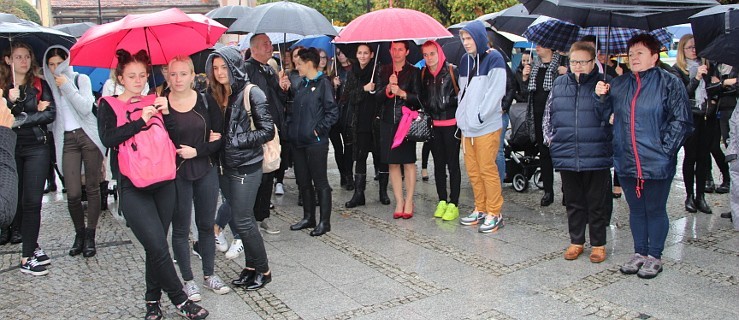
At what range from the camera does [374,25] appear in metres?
6.58

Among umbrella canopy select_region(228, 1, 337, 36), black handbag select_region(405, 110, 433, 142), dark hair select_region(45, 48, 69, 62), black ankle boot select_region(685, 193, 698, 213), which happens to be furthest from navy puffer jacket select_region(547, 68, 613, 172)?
dark hair select_region(45, 48, 69, 62)

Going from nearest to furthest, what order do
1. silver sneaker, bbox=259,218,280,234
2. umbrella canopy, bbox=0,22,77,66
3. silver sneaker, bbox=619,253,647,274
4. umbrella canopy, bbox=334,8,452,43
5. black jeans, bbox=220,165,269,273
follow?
black jeans, bbox=220,165,269,273 < silver sneaker, bbox=619,253,647,274 < umbrella canopy, bbox=0,22,77,66 < umbrella canopy, bbox=334,8,452,43 < silver sneaker, bbox=259,218,280,234

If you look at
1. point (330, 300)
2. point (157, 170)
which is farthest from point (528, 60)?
point (157, 170)

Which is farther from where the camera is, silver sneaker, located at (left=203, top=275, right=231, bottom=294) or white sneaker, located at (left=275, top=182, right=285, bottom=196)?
white sneaker, located at (left=275, top=182, right=285, bottom=196)

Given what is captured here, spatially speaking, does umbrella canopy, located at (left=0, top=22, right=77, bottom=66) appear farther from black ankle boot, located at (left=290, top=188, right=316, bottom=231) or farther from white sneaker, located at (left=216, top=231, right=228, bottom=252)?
black ankle boot, located at (left=290, top=188, right=316, bottom=231)

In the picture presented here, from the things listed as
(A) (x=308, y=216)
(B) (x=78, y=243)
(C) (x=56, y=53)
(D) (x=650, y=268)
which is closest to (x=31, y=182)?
(B) (x=78, y=243)

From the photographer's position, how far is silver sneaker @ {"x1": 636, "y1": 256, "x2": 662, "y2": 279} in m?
5.18

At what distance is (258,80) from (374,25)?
50.5 inches

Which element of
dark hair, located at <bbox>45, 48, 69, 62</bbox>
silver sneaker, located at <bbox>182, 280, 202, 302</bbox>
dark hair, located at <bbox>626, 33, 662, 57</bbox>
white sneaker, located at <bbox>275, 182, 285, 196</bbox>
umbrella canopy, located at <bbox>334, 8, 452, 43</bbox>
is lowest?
white sneaker, located at <bbox>275, 182, 285, 196</bbox>

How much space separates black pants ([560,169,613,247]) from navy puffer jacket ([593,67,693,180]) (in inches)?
15.3

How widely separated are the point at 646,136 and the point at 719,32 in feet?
3.04

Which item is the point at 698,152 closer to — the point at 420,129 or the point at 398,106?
the point at 420,129

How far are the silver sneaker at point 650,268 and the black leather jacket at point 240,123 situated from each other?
3.02m

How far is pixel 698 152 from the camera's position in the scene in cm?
727
